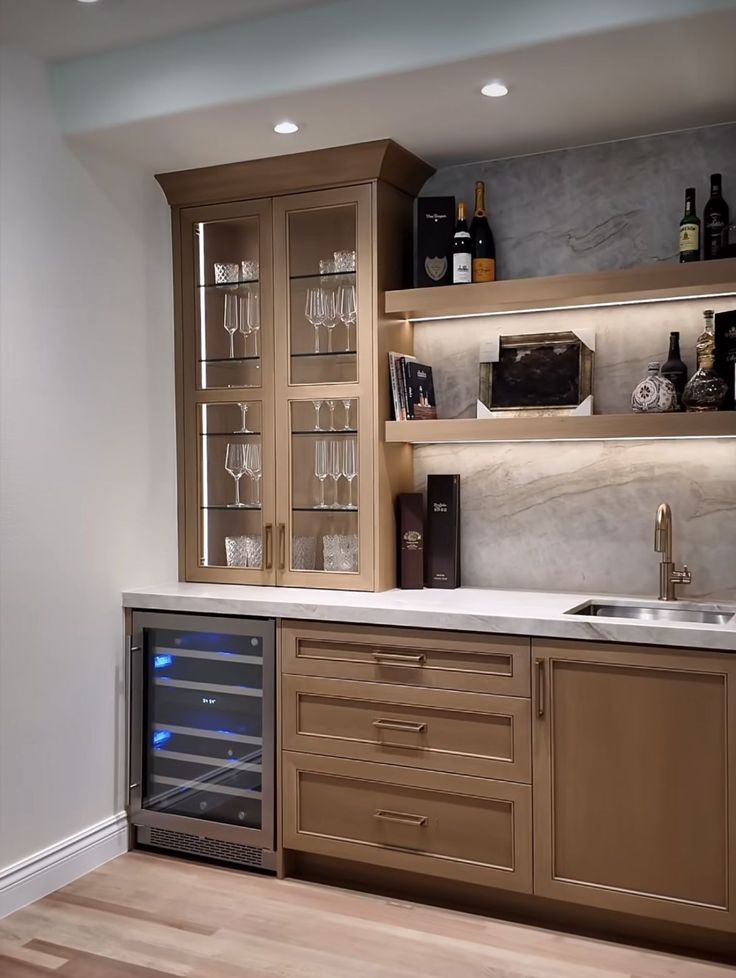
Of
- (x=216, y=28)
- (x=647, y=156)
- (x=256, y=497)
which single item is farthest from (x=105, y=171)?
(x=647, y=156)

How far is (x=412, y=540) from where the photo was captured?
3.65 meters

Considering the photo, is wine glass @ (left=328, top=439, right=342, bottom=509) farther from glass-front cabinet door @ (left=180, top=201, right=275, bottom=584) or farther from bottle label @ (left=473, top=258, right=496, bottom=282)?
bottle label @ (left=473, top=258, right=496, bottom=282)

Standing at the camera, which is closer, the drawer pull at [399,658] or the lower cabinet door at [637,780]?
the lower cabinet door at [637,780]

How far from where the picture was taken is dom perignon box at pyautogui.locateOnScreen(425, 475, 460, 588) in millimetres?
3641

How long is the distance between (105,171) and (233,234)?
511mm

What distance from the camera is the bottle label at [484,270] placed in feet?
11.5

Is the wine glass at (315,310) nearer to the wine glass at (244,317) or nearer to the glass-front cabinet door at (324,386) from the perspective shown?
the glass-front cabinet door at (324,386)

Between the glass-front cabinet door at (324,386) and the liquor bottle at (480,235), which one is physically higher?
the liquor bottle at (480,235)

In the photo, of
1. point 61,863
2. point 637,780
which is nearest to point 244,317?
point 61,863

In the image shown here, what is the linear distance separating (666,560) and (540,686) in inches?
26.8

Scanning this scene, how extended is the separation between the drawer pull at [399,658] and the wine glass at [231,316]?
4.40ft

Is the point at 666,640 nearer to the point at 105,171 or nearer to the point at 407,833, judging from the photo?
the point at 407,833

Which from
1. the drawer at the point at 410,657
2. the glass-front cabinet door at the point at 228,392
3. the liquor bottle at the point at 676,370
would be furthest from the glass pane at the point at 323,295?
the liquor bottle at the point at 676,370

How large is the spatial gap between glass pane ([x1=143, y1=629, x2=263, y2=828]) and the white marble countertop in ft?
0.45
